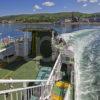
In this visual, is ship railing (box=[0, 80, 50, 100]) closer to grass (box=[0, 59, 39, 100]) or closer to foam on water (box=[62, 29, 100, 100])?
foam on water (box=[62, 29, 100, 100])

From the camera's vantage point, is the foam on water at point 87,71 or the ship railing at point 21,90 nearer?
the ship railing at point 21,90

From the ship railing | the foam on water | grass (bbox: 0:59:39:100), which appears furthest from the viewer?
grass (bbox: 0:59:39:100)

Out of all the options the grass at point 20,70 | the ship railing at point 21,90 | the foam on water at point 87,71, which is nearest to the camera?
the ship railing at point 21,90

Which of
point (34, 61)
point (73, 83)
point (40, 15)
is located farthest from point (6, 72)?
point (40, 15)

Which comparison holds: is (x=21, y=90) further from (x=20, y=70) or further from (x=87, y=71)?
(x=20, y=70)

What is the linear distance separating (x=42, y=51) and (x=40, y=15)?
95.1 metres

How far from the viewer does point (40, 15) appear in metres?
118

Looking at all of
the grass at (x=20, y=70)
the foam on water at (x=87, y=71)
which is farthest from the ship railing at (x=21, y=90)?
the grass at (x=20, y=70)

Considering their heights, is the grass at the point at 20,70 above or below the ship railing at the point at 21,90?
below

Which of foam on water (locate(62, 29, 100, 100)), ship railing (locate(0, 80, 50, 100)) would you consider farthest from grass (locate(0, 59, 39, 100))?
ship railing (locate(0, 80, 50, 100))

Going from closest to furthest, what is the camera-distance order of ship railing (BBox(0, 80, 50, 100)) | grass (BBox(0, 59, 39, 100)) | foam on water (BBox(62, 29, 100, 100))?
ship railing (BBox(0, 80, 50, 100)) → foam on water (BBox(62, 29, 100, 100)) → grass (BBox(0, 59, 39, 100))

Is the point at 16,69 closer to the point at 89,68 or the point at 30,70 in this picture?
the point at 30,70

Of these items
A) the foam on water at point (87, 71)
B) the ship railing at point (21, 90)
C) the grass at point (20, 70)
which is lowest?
the grass at point (20, 70)

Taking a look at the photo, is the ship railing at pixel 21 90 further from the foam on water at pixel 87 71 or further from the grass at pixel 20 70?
the grass at pixel 20 70
